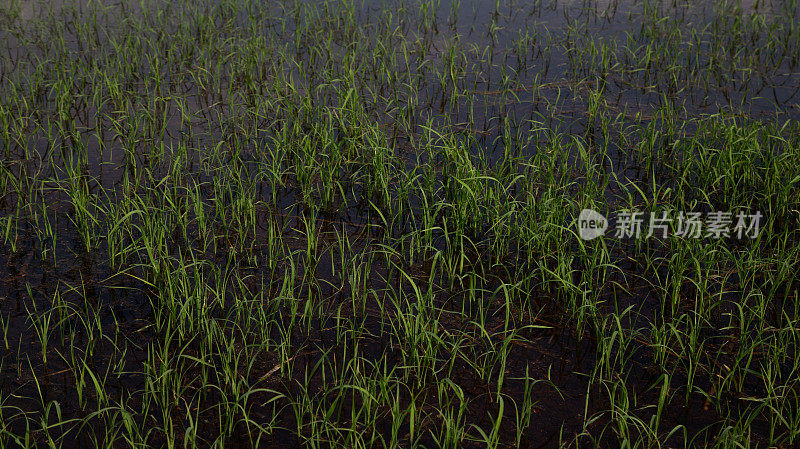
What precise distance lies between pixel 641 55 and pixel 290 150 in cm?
311

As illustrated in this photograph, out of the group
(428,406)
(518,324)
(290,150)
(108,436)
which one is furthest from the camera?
(290,150)

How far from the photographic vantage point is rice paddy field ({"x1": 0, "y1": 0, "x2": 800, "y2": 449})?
2.60 meters

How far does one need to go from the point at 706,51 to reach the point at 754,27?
611mm

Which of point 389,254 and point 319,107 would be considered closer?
point 389,254

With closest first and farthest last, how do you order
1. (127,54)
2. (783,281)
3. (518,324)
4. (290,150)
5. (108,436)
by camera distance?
(108,436) → (518,324) → (783,281) → (290,150) → (127,54)

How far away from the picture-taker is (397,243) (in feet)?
11.4

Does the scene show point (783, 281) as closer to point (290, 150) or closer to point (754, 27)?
point (290, 150)

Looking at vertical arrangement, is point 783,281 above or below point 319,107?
below

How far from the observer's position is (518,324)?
3.05 metres

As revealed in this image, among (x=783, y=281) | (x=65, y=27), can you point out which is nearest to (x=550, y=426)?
(x=783, y=281)

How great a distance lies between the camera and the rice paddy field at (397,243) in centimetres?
260

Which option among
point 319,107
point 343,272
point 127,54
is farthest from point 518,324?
point 127,54

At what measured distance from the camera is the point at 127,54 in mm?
5477

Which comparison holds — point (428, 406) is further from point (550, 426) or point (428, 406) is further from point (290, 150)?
point (290, 150)
